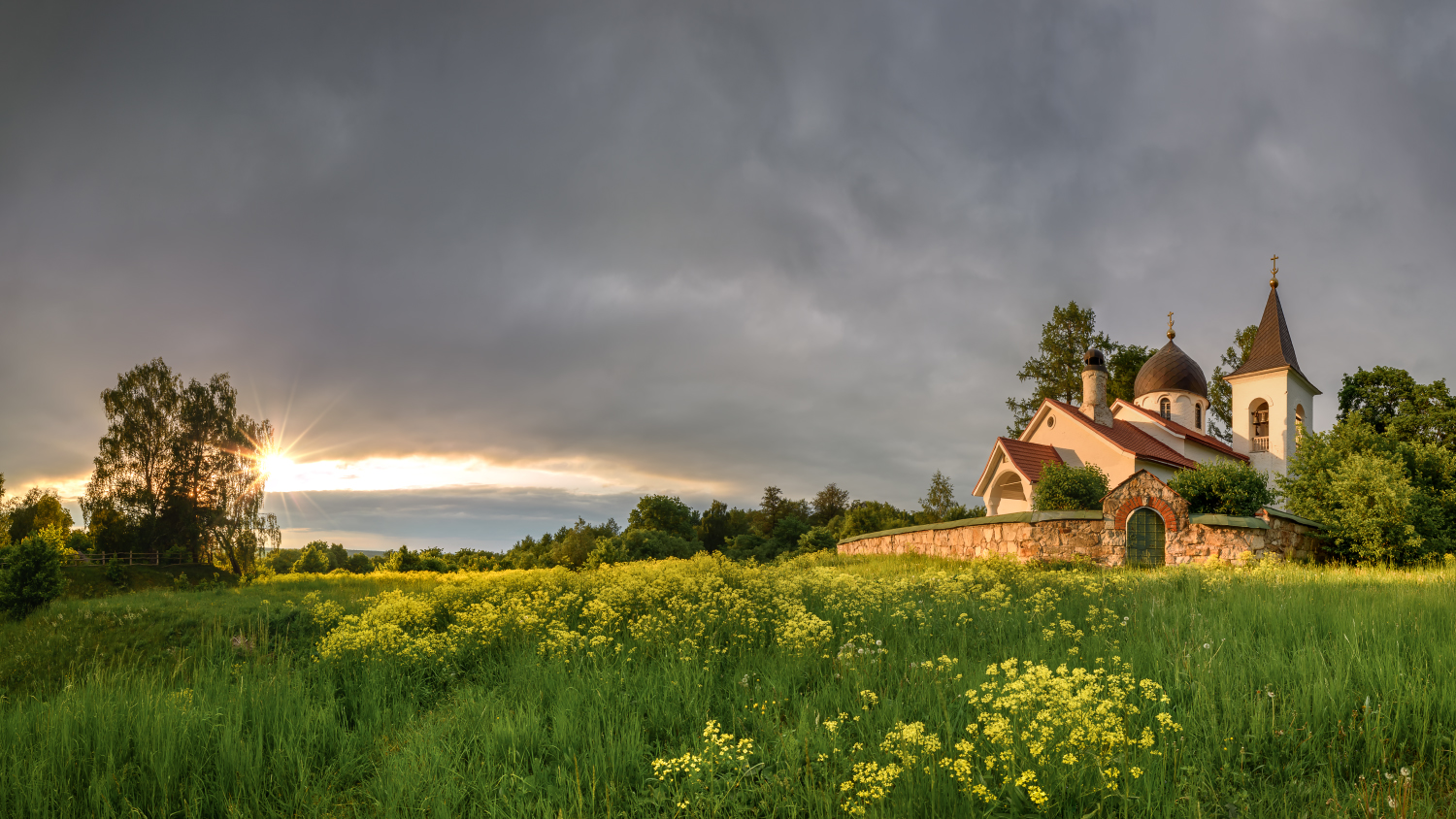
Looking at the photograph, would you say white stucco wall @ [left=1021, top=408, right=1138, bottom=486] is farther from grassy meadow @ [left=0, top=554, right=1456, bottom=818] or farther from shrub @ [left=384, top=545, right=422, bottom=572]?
shrub @ [left=384, top=545, right=422, bottom=572]

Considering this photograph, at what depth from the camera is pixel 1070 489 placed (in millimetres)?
21328

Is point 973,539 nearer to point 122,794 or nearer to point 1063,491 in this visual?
point 1063,491

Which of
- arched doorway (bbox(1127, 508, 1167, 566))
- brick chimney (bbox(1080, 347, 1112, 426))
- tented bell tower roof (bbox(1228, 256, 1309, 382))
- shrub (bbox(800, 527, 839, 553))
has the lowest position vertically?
shrub (bbox(800, 527, 839, 553))

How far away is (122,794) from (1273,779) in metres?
6.77

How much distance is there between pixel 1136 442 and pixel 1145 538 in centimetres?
1299

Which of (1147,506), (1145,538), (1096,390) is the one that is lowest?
(1145,538)

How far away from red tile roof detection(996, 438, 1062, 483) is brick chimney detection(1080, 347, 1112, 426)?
11.3 ft

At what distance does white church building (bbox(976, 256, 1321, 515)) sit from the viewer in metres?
25.5

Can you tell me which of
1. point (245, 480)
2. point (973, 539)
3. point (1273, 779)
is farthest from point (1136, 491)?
point (245, 480)

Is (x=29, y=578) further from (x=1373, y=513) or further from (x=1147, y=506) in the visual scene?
(x=1373, y=513)

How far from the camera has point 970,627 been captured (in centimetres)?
698

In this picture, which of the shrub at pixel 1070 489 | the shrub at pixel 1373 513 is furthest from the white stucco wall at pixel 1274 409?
the shrub at pixel 1373 513

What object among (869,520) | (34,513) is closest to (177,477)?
(34,513)

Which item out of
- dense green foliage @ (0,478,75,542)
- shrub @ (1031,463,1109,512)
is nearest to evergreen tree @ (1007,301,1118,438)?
shrub @ (1031,463,1109,512)
